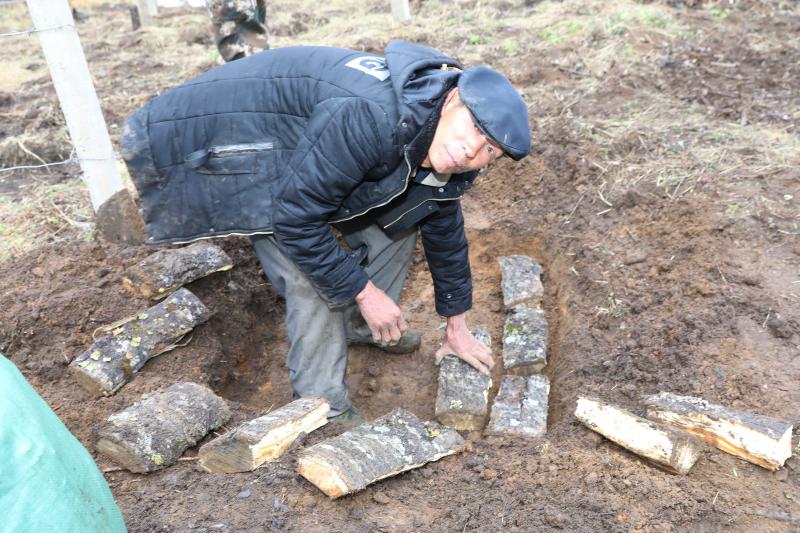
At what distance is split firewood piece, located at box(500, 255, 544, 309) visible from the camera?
3480 mm

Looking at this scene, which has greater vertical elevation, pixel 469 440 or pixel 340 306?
pixel 340 306

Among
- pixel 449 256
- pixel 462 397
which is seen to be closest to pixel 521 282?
pixel 449 256

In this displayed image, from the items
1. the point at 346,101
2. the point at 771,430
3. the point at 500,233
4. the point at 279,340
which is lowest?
the point at 279,340

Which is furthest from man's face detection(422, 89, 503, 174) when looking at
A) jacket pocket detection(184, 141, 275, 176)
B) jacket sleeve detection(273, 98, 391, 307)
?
jacket pocket detection(184, 141, 275, 176)

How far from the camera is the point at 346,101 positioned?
2.30 metres

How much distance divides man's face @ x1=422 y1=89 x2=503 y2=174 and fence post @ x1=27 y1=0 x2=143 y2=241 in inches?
80.5

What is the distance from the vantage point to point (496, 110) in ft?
6.99

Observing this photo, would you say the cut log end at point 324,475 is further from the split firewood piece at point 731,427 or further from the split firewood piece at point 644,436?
the split firewood piece at point 731,427

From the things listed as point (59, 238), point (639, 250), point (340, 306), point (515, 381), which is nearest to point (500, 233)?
point (639, 250)

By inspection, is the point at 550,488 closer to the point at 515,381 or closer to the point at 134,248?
the point at 515,381

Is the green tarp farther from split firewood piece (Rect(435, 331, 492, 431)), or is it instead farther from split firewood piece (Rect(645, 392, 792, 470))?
split firewood piece (Rect(645, 392, 792, 470))

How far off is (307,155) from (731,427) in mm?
1811

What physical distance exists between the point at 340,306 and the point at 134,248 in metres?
1.44

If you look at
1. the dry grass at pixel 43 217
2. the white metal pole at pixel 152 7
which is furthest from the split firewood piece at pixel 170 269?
the white metal pole at pixel 152 7
